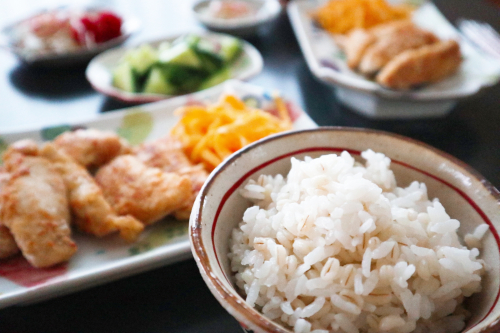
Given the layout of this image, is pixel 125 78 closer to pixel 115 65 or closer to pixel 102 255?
pixel 115 65

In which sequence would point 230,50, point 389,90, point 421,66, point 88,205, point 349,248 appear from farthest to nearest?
point 230,50 < point 421,66 < point 389,90 < point 88,205 < point 349,248

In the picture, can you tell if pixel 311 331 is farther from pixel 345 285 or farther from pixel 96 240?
pixel 96 240

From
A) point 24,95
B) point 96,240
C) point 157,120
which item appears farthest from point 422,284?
point 24,95

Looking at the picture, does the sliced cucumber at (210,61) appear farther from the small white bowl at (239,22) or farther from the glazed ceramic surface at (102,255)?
the glazed ceramic surface at (102,255)

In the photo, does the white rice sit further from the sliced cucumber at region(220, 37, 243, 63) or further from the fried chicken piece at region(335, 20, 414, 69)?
the sliced cucumber at region(220, 37, 243, 63)

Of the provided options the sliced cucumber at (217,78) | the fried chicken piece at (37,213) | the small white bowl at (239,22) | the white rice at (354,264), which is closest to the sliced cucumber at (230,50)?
the sliced cucumber at (217,78)

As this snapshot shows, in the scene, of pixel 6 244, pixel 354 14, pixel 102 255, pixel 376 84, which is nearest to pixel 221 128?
pixel 102 255
